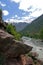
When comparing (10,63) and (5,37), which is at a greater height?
(5,37)

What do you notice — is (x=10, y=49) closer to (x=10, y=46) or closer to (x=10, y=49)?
(x=10, y=49)

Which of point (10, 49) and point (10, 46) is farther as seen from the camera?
point (10, 49)

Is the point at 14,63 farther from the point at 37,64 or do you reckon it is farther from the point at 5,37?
the point at 37,64

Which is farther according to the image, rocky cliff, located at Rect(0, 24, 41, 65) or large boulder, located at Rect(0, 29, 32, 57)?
rocky cliff, located at Rect(0, 24, 41, 65)

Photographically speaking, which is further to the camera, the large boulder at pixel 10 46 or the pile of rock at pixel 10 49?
the pile of rock at pixel 10 49

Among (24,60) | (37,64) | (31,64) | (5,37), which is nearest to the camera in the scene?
(5,37)

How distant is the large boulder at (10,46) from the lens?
121 ft

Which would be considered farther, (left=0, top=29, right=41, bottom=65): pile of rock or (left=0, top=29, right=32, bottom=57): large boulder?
(left=0, top=29, right=41, bottom=65): pile of rock

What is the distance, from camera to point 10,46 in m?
38.2

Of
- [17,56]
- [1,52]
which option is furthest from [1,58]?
[17,56]

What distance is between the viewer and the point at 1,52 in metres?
38.3

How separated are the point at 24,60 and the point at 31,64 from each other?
4.15 metres

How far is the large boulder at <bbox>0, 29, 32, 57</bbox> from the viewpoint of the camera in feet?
121

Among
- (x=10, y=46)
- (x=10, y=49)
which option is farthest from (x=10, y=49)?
(x=10, y=46)
